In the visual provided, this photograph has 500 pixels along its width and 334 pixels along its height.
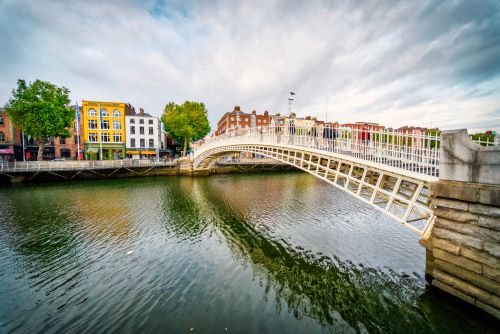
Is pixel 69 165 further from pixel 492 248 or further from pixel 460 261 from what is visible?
pixel 492 248

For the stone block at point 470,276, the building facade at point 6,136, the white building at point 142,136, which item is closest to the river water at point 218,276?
the stone block at point 470,276

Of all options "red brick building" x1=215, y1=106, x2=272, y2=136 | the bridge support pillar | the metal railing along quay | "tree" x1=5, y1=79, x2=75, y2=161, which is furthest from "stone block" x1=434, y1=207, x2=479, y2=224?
"red brick building" x1=215, y1=106, x2=272, y2=136

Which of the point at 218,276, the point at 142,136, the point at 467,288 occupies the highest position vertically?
the point at 142,136

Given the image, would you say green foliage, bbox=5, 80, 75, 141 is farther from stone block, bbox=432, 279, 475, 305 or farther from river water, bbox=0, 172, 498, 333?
stone block, bbox=432, 279, 475, 305

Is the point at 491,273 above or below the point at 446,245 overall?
below

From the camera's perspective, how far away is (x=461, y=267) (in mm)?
5578

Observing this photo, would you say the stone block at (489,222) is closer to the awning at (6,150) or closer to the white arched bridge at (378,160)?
the white arched bridge at (378,160)

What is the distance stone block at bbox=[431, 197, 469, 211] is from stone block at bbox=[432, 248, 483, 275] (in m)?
1.21

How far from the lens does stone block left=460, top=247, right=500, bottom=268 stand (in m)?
4.95

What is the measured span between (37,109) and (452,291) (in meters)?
43.2

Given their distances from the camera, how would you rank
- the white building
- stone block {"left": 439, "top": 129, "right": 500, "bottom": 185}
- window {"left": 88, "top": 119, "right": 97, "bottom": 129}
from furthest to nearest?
the white building → window {"left": 88, "top": 119, "right": 97, "bottom": 129} → stone block {"left": 439, "top": 129, "right": 500, "bottom": 185}

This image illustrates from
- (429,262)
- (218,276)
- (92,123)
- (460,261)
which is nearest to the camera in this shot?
(460,261)

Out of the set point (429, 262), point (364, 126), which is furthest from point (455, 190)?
point (364, 126)

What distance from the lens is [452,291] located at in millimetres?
5848
